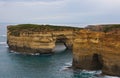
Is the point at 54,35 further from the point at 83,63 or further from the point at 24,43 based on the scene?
the point at 83,63

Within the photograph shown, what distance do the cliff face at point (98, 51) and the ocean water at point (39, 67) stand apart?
2.40m

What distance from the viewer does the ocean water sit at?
6915 cm

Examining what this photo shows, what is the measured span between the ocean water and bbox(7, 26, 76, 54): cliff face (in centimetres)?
468

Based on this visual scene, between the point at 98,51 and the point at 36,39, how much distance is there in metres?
38.3

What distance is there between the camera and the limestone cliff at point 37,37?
104688 mm

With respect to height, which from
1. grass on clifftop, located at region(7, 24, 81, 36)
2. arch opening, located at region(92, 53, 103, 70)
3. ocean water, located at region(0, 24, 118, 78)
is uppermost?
grass on clifftop, located at region(7, 24, 81, 36)

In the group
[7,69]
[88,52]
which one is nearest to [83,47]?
[88,52]

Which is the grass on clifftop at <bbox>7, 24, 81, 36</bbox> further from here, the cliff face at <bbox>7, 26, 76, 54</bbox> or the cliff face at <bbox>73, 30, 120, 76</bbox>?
the cliff face at <bbox>73, 30, 120, 76</bbox>

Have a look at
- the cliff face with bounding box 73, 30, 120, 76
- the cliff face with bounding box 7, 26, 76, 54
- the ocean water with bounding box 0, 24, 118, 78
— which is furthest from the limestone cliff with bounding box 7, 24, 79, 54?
the cliff face with bounding box 73, 30, 120, 76

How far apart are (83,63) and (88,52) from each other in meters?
2.98

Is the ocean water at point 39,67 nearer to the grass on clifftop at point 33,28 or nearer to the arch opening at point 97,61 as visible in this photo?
the arch opening at point 97,61

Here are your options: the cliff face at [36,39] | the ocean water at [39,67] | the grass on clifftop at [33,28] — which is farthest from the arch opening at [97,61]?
the grass on clifftop at [33,28]

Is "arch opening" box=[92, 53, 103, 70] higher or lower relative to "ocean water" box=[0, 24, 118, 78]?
higher

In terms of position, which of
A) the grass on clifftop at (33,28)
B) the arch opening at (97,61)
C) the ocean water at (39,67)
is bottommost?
the ocean water at (39,67)
